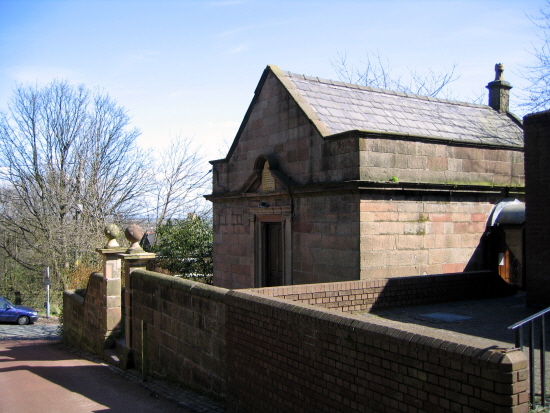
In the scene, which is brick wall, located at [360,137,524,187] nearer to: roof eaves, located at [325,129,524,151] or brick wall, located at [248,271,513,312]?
roof eaves, located at [325,129,524,151]

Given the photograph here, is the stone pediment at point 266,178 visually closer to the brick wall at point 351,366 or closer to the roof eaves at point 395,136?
the roof eaves at point 395,136

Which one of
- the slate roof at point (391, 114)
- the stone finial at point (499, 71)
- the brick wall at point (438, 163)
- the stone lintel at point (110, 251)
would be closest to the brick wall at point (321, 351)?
the stone lintel at point (110, 251)

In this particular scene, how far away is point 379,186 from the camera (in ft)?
33.2

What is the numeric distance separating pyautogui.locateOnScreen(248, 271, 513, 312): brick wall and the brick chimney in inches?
315

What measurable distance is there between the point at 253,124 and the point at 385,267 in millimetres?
5359

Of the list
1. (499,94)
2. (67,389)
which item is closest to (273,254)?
(67,389)

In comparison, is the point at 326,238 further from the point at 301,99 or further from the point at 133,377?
the point at 133,377

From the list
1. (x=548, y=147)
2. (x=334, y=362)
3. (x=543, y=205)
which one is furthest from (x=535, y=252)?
(x=334, y=362)

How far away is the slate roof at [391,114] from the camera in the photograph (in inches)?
468

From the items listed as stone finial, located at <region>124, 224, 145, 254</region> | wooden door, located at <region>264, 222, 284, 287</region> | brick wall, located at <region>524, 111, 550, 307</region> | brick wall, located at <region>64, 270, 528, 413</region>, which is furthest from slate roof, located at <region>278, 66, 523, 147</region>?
stone finial, located at <region>124, 224, 145, 254</region>

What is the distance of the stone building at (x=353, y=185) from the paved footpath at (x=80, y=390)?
379cm

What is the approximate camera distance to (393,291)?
8875 millimetres

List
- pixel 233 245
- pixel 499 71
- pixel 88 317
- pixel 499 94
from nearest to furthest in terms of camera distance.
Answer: pixel 233 245
pixel 88 317
pixel 499 94
pixel 499 71

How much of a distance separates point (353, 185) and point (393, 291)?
218 centimetres
